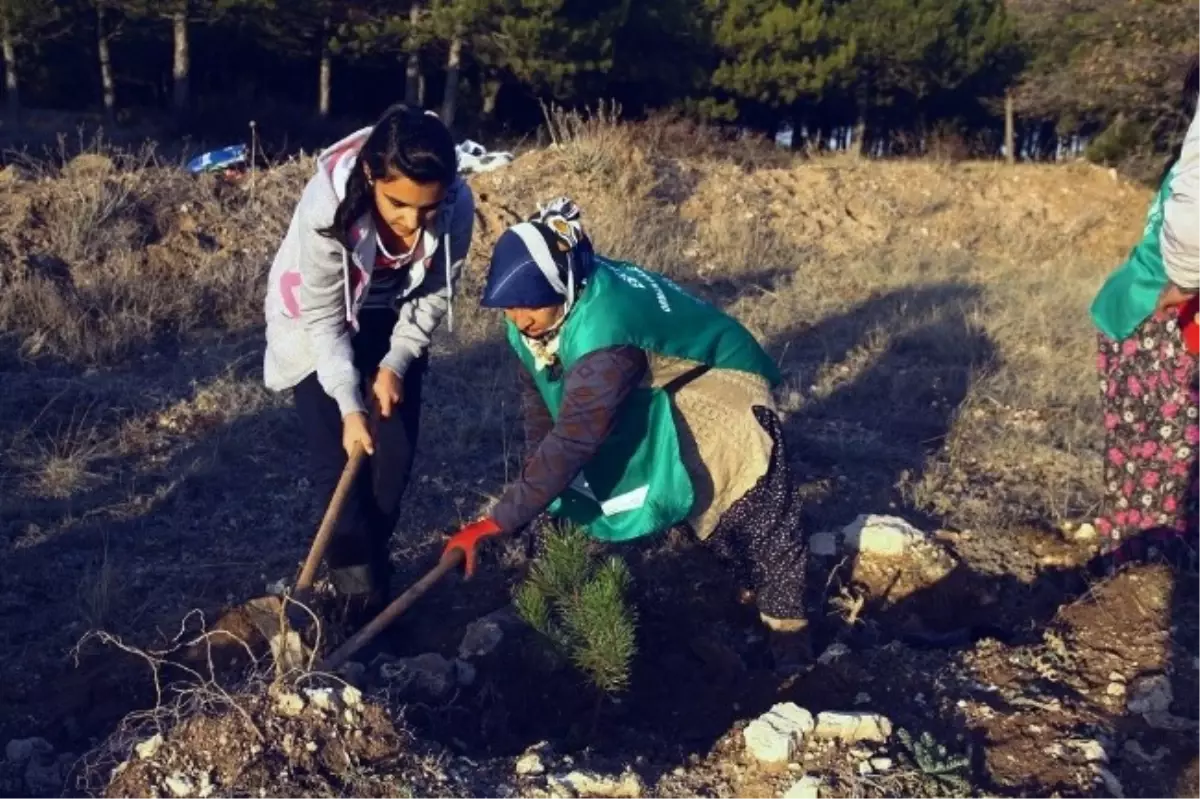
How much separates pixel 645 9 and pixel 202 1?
23.2 ft

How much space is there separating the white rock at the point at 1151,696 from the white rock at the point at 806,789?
3.09ft

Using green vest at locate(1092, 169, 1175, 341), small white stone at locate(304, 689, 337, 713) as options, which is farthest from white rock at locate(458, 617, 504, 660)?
green vest at locate(1092, 169, 1175, 341)

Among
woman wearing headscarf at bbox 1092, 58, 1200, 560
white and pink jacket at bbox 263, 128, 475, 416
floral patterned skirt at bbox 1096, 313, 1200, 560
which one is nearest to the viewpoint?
white and pink jacket at bbox 263, 128, 475, 416

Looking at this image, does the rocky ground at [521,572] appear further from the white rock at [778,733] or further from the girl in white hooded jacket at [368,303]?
the girl in white hooded jacket at [368,303]

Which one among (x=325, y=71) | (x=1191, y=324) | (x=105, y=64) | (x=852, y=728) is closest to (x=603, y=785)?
(x=852, y=728)

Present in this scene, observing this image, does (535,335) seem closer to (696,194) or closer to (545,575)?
(545,575)

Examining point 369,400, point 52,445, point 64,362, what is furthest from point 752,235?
point 369,400

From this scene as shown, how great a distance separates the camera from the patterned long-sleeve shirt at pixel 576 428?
306 centimetres

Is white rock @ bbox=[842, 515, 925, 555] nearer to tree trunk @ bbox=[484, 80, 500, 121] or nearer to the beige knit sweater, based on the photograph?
the beige knit sweater

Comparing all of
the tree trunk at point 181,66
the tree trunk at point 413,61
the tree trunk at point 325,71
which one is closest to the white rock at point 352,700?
the tree trunk at point 413,61

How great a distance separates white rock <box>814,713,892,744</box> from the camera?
9.21 ft

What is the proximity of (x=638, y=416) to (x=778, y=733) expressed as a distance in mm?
931

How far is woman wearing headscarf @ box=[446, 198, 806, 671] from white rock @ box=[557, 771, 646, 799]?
0.59 m

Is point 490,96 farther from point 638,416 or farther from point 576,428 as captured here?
point 576,428
